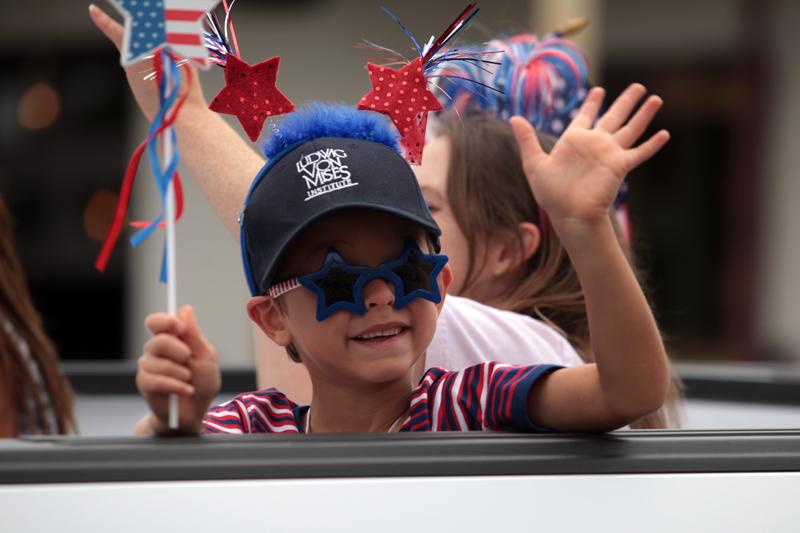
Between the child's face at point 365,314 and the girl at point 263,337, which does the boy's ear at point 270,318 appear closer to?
the child's face at point 365,314

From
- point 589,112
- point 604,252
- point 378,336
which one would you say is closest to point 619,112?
point 589,112

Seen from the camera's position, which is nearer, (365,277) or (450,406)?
(365,277)

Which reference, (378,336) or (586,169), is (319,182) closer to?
(378,336)

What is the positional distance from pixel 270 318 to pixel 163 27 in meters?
0.61

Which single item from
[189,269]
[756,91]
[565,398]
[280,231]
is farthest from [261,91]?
[756,91]

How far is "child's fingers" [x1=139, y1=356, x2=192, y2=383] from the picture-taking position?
1.53 m

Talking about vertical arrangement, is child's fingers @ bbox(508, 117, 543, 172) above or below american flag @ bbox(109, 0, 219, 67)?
below

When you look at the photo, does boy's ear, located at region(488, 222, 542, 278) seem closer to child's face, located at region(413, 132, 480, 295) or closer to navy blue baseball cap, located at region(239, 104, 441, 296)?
child's face, located at region(413, 132, 480, 295)

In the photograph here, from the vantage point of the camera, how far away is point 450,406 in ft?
6.25

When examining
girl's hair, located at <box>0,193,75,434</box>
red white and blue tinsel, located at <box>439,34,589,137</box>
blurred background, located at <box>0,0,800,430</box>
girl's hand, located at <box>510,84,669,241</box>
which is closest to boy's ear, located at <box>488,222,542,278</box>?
red white and blue tinsel, located at <box>439,34,589,137</box>

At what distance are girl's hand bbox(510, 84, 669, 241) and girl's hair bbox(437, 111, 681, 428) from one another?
952 mm

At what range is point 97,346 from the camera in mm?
9477

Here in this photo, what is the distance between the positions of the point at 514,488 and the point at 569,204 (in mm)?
369

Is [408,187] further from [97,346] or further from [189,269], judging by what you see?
[97,346]
